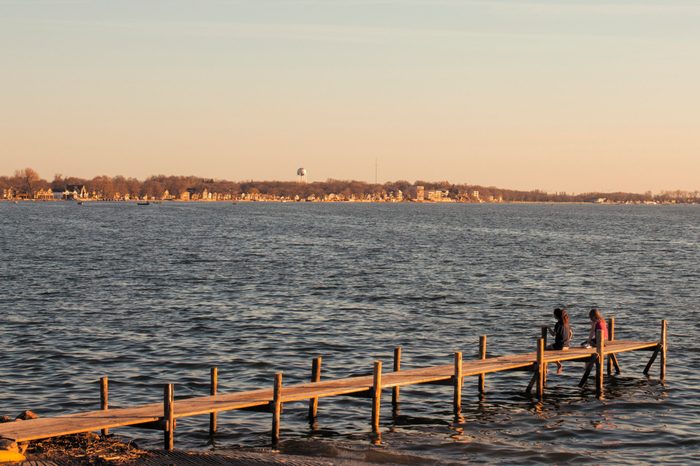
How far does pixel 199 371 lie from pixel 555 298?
28.8 meters

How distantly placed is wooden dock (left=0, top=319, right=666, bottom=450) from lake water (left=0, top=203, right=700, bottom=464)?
79cm

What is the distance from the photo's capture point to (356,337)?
130 feet

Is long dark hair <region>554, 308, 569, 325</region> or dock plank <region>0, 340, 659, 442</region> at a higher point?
long dark hair <region>554, 308, 569, 325</region>

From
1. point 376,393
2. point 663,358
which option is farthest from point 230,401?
point 663,358

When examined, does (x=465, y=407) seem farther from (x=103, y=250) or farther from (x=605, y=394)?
(x=103, y=250)

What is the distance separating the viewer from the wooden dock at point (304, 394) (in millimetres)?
21562

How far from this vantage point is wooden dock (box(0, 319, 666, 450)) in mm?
21562

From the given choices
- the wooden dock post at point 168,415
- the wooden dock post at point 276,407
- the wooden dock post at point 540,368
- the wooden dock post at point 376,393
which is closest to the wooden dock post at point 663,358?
the wooden dock post at point 540,368

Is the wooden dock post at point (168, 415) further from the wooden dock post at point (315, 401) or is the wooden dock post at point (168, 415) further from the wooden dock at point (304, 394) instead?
the wooden dock post at point (315, 401)

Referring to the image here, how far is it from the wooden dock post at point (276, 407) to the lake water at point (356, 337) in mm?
312

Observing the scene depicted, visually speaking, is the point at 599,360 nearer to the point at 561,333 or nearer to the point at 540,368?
the point at 561,333

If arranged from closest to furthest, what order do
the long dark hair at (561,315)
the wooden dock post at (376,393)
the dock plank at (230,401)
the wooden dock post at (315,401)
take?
the dock plank at (230,401)
the wooden dock post at (376,393)
the wooden dock post at (315,401)
the long dark hair at (561,315)

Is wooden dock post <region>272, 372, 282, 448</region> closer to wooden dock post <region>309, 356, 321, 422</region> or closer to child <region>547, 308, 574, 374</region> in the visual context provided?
wooden dock post <region>309, 356, 321, 422</region>

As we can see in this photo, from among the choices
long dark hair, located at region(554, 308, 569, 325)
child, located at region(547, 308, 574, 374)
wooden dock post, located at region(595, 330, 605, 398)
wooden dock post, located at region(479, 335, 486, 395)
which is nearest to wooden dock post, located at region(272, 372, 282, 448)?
wooden dock post, located at region(479, 335, 486, 395)
